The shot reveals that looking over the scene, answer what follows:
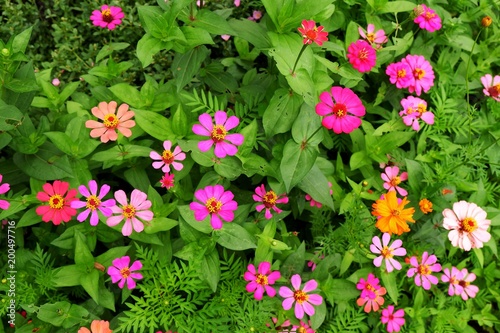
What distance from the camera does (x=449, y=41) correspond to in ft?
5.06

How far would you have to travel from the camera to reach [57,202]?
103 centimetres

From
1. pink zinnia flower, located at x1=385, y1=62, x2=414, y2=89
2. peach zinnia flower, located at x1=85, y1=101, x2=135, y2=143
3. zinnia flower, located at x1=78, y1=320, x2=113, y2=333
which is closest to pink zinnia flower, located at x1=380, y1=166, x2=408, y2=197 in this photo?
pink zinnia flower, located at x1=385, y1=62, x2=414, y2=89

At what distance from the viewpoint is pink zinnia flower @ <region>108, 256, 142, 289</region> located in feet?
3.38

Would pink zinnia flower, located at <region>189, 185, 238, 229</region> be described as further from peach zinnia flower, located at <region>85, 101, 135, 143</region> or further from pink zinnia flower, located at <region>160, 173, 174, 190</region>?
peach zinnia flower, located at <region>85, 101, 135, 143</region>

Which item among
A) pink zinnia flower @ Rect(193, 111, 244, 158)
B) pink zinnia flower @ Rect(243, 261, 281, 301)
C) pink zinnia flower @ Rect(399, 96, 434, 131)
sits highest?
pink zinnia flower @ Rect(193, 111, 244, 158)

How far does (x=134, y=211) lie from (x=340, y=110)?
55 centimetres

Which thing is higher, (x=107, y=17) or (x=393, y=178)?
(x=107, y=17)

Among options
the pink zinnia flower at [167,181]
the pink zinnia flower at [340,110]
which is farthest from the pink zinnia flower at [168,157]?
the pink zinnia flower at [340,110]

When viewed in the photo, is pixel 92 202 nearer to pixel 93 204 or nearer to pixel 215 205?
pixel 93 204

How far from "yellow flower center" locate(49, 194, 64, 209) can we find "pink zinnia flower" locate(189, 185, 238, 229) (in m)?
0.31

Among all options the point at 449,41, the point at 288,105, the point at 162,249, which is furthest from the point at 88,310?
the point at 449,41

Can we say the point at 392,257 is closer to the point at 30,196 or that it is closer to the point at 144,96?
the point at 144,96

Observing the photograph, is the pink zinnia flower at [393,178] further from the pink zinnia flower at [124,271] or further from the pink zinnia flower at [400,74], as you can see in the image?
the pink zinnia flower at [124,271]

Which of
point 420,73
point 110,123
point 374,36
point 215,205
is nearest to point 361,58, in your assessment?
point 374,36
